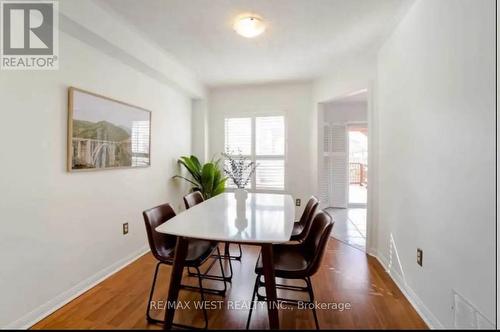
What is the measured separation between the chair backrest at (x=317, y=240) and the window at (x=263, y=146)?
2655 mm

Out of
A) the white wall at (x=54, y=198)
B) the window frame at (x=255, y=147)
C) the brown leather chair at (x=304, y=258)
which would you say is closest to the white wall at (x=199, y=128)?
the window frame at (x=255, y=147)

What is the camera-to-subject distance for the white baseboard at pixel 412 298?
164 centimetres

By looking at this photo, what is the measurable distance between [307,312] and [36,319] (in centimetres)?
200

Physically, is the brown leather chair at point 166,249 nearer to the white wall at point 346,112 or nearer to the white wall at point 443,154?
the white wall at point 443,154

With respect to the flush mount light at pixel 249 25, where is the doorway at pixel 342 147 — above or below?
below

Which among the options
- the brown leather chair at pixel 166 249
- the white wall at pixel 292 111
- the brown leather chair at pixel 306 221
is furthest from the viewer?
the white wall at pixel 292 111

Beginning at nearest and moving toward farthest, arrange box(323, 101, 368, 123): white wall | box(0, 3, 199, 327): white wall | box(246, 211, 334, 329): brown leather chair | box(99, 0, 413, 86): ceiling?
box(246, 211, 334, 329): brown leather chair < box(0, 3, 199, 327): white wall < box(99, 0, 413, 86): ceiling < box(323, 101, 368, 123): white wall

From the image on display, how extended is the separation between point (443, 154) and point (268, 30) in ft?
6.36

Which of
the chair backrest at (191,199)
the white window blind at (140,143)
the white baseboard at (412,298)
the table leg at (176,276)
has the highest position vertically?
the white window blind at (140,143)

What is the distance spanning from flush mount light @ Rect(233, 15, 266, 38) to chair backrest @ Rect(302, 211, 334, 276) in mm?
1799

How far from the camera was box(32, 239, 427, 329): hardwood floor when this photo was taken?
178cm

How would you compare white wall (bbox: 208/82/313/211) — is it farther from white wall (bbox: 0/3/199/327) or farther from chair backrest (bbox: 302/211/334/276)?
chair backrest (bbox: 302/211/334/276)

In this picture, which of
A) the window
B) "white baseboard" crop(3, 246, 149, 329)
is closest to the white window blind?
"white baseboard" crop(3, 246, 149, 329)

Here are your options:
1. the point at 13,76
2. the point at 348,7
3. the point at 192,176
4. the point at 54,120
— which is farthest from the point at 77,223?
the point at 348,7
